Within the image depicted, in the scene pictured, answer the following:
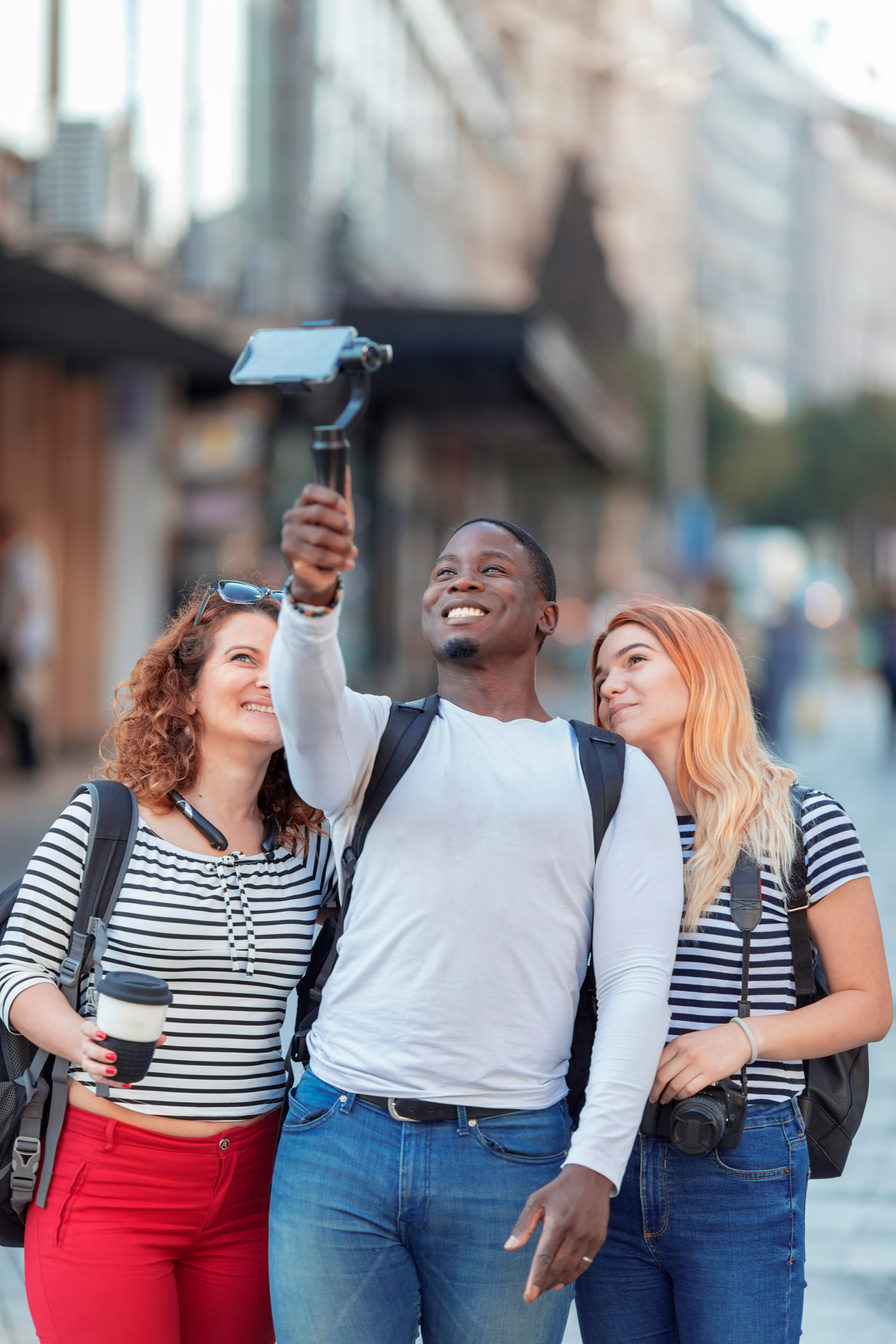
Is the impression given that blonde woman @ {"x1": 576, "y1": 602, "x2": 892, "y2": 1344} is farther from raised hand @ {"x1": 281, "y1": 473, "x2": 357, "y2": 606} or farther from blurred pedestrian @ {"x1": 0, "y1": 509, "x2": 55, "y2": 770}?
blurred pedestrian @ {"x1": 0, "y1": 509, "x2": 55, "y2": 770}

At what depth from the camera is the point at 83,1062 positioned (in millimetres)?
2385

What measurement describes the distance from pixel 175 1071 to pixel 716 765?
102cm

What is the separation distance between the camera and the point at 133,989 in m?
2.27

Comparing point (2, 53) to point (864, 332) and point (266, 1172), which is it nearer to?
point (266, 1172)

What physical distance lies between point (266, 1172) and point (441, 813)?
0.76 meters

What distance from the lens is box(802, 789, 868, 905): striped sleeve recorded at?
103 inches

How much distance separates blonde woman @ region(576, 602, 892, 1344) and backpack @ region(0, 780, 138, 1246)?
894 mm

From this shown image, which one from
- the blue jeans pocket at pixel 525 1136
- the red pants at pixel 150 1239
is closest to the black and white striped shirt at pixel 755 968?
the blue jeans pocket at pixel 525 1136

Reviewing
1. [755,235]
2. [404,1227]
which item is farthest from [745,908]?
[755,235]

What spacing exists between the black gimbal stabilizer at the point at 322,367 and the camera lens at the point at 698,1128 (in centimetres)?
109

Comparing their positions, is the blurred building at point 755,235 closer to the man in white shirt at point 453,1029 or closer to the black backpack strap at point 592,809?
the black backpack strap at point 592,809

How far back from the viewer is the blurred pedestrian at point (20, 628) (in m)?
12.9

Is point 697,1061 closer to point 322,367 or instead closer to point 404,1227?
point 404,1227

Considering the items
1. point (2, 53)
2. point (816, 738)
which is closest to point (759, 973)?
point (2, 53)
